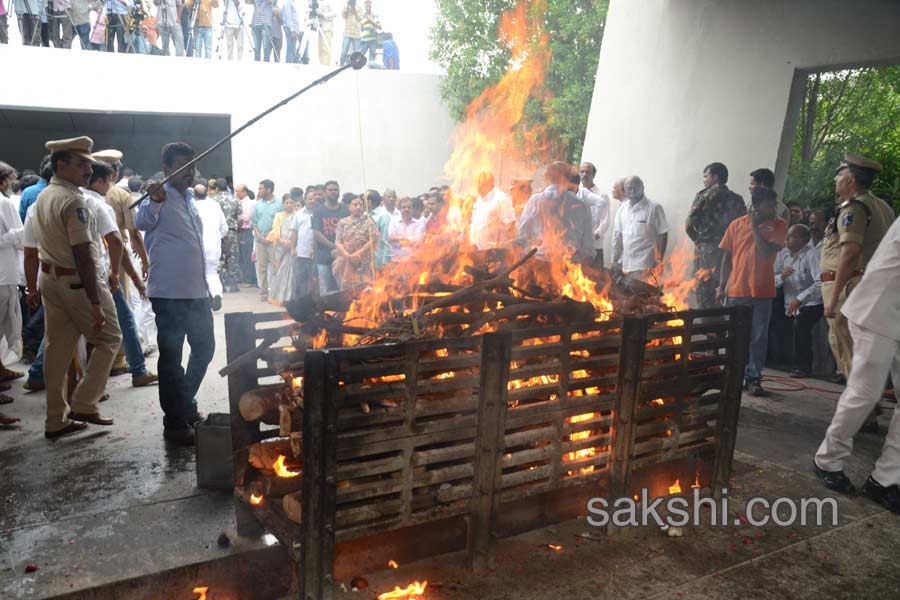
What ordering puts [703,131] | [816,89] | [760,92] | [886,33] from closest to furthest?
[886,33] < [760,92] < [703,131] < [816,89]

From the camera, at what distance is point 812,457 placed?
5.11 m

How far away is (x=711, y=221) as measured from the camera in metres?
7.55

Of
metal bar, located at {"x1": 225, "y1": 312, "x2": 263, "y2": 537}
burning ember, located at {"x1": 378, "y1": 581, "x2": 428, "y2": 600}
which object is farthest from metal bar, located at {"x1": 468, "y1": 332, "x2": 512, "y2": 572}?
metal bar, located at {"x1": 225, "y1": 312, "x2": 263, "y2": 537}

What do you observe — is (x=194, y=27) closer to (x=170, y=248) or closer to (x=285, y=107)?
(x=285, y=107)

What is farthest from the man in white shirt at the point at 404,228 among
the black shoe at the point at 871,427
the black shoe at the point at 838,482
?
the black shoe at the point at 838,482

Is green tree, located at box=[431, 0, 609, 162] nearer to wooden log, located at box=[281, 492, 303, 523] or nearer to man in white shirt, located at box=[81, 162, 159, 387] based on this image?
man in white shirt, located at box=[81, 162, 159, 387]

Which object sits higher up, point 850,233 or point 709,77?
point 709,77

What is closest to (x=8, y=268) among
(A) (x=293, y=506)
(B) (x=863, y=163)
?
(A) (x=293, y=506)

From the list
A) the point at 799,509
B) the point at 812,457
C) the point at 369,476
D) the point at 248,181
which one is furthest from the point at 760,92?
the point at 248,181

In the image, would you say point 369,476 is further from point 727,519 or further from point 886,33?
point 886,33

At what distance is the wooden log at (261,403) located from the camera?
11.4 feet

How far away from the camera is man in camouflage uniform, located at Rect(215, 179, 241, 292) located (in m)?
14.1

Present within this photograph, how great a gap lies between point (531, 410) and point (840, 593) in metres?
1.79

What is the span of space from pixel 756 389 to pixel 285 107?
13938 mm
